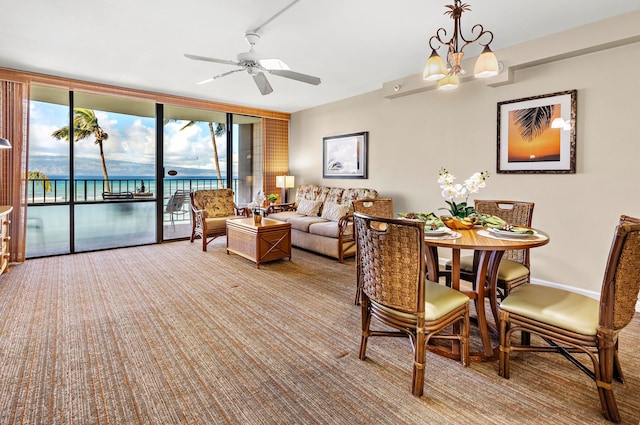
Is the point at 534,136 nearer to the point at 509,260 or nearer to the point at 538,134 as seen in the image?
the point at 538,134

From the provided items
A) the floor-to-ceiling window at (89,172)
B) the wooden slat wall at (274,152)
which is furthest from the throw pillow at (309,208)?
the floor-to-ceiling window at (89,172)

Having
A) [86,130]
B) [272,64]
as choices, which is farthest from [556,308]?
[86,130]

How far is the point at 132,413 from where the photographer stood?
1.77m

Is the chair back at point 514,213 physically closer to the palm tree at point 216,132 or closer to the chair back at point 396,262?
the chair back at point 396,262

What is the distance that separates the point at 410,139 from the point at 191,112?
404cm

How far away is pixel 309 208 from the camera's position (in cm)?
603

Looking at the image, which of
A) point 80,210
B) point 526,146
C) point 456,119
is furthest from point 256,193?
point 526,146

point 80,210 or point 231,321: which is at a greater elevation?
point 80,210

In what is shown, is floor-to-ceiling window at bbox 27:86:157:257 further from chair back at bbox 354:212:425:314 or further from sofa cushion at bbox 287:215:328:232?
chair back at bbox 354:212:425:314

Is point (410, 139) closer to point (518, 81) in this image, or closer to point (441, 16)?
point (518, 81)

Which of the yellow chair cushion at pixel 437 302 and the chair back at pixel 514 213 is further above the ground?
the chair back at pixel 514 213

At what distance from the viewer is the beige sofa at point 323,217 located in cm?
488

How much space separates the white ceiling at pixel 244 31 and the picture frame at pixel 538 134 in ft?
2.23

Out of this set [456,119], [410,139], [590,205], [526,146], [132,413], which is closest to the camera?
[132,413]
